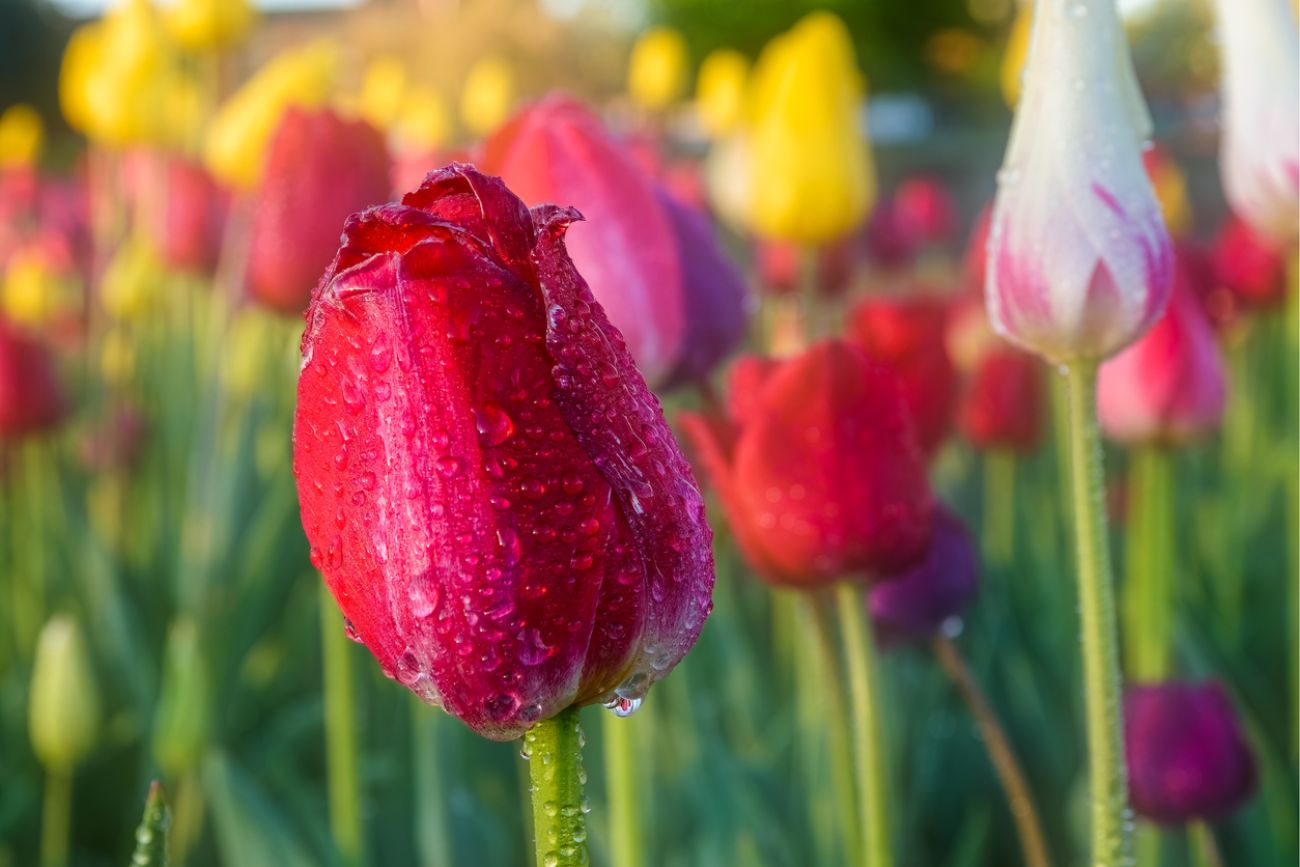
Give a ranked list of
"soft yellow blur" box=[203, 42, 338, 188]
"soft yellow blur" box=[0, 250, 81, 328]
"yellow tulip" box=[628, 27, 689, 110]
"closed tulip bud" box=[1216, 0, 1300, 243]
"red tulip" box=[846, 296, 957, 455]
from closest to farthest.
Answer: "closed tulip bud" box=[1216, 0, 1300, 243]
"red tulip" box=[846, 296, 957, 455]
"soft yellow blur" box=[203, 42, 338, 188]
"soft yellow blur" box=[0, 250, 81, 328]
"yellow tulip" box=[628, 27, 689, 110]

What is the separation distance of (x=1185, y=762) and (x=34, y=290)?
7.00 ft

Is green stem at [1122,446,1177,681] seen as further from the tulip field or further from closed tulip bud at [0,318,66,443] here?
closed tulip bud at [0,318,66,443]

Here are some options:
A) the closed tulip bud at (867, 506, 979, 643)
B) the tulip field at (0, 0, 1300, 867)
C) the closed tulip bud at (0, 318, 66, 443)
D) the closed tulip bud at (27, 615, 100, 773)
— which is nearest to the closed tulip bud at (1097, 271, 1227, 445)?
the tulip field at (0, 0, 1300, 867)

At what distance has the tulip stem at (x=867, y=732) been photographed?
646mm

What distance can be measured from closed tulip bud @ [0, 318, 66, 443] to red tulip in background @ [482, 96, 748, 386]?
1.04 metres

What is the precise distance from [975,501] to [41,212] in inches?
107

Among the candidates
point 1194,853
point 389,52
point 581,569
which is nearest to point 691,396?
point 1194,853

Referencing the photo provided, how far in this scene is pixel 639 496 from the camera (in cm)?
37

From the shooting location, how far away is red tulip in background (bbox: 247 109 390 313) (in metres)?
0.99

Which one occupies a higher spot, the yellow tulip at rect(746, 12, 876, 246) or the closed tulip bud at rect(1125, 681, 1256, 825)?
the yellow tulip at rect(746, 12, 876, 246)

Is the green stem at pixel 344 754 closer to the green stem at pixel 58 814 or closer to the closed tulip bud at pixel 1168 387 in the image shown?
the green stem at pixel 58 814

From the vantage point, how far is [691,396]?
1.52 metres

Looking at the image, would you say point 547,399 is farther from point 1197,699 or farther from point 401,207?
point 1197,699

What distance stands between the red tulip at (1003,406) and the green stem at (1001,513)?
0.11 meters
